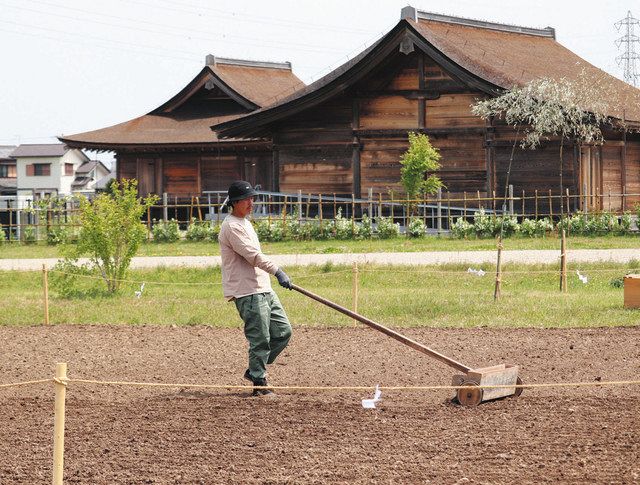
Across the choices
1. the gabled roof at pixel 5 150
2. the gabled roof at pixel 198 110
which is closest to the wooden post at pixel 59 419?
the gabled roof at pixel 198 110

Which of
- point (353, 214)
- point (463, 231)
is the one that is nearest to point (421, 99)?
point (353, 214)

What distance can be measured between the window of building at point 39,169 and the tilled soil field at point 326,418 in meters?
63.3

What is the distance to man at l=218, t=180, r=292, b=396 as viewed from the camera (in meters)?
→ 9.36

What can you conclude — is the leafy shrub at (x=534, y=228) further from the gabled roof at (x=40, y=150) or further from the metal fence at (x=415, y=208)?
the gabled roof at (x=40, y=150)

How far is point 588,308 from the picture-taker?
1486cm

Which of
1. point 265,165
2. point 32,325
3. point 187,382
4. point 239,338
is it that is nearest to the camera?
point 187,382

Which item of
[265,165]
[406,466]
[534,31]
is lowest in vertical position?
[406,466]

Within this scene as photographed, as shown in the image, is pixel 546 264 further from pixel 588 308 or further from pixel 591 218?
pixel 591 218

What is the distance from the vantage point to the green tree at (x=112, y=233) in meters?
17.5

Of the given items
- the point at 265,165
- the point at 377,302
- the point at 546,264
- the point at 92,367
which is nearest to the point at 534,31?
the point at 265,165

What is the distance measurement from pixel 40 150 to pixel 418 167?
51.3 meters

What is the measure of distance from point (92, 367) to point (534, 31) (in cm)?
2790

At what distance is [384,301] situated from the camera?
15844 mm

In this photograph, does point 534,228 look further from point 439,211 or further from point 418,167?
point 418,167
